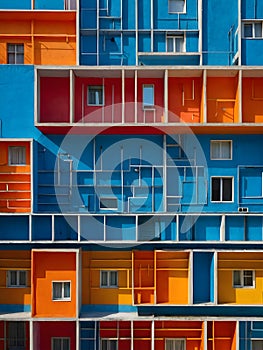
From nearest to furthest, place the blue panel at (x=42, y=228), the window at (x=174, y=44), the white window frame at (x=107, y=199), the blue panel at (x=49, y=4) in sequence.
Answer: the blue panel at (x=42, y=228) → the white window frame at (x=107, y=199) → the blue panel at (x=49, y=4) → the window at (x=174, y=44)

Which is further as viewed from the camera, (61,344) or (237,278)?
(61,344)

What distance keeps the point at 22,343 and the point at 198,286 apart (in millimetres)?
6545

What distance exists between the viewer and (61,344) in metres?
13.3

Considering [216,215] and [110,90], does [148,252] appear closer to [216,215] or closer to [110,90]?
[216,215]

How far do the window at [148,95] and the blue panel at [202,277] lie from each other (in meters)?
5.58

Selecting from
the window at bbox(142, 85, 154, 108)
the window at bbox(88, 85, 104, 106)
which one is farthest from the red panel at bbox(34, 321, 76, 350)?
the window at bbox(142, 85, 154, 108)

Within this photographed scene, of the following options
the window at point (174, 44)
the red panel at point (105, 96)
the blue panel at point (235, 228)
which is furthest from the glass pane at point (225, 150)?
the red panel at point (105, 96)

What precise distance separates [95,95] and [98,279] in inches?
259

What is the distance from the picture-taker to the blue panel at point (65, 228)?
12516 mm

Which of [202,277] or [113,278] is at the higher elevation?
[202,277]

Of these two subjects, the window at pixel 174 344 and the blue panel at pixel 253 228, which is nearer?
the blue panel at pixel 253 228

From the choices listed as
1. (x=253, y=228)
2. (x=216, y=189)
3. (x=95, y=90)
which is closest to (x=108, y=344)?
(x=253, y=228)

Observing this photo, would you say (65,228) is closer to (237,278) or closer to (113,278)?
(113,278)

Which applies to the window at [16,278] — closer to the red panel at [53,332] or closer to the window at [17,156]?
the red panel at [53,332]
